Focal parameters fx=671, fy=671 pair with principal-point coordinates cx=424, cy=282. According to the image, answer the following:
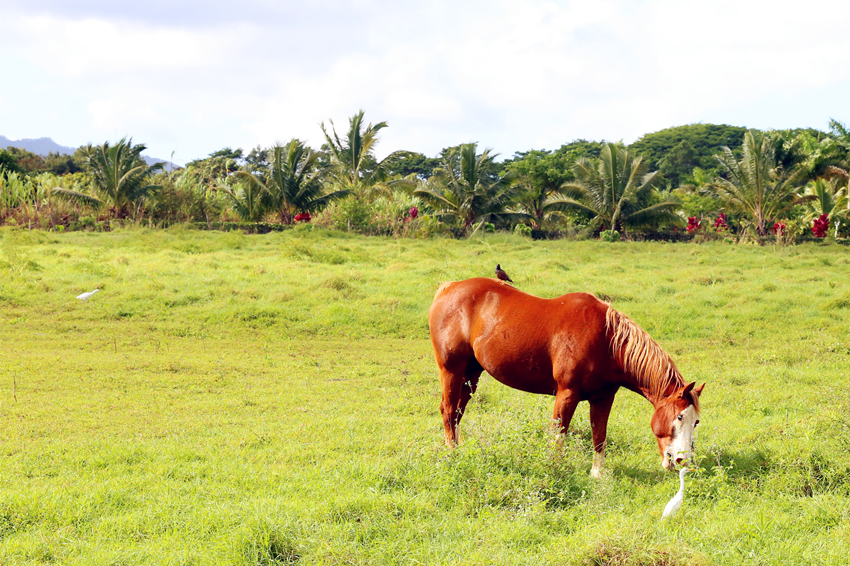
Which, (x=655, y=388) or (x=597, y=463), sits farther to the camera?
(x=597, y=463)

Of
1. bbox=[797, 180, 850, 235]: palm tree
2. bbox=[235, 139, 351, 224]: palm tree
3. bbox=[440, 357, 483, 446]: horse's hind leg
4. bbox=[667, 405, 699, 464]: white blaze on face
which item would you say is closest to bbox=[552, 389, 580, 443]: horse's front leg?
bbox=[667, 405, 699, 464]: white blaze on face

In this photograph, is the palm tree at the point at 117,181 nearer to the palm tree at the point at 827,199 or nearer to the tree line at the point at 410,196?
the tree line at the point at 410,196

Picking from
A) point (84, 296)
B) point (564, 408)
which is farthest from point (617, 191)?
point (564, 408)

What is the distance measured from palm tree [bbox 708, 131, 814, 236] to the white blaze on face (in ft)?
84.2

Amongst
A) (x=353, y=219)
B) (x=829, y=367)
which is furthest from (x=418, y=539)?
(x=353, y=219)

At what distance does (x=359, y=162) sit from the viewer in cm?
3088

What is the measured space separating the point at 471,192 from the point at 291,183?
7.73m

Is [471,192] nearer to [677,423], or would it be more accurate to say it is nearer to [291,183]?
[291,183]

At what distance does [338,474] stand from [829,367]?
7307 millimetres

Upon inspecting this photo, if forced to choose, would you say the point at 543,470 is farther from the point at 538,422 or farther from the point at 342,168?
the point at 342,168

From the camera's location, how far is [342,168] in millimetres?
31109

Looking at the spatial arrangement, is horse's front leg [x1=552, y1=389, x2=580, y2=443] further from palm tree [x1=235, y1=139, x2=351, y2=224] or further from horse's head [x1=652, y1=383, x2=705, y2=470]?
palm tree [x1=235, y1=139, x2=351, y2=224]

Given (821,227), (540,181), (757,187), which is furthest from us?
(540,181)

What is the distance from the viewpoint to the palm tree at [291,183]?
28344 mm
